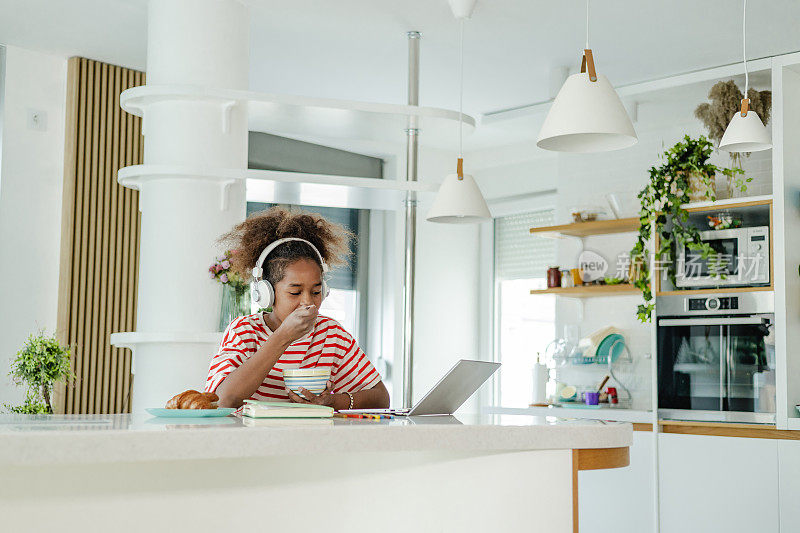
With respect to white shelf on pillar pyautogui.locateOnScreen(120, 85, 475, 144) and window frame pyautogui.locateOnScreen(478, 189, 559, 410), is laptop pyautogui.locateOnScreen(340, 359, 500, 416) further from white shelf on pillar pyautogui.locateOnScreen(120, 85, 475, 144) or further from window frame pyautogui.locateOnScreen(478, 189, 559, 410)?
window frame pyautogui.locateOnScreen(478, 189, 559, 410)

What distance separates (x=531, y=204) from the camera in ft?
22.3

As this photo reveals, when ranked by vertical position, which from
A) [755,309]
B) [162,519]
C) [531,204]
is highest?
[531,204]

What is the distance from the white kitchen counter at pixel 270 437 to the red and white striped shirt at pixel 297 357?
18.2 inches

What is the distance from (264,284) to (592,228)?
265 cm

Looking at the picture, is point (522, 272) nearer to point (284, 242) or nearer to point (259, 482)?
point (284, 242)

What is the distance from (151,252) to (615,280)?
2.27 m

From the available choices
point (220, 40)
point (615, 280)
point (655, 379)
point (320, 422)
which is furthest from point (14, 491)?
point (615, 280)

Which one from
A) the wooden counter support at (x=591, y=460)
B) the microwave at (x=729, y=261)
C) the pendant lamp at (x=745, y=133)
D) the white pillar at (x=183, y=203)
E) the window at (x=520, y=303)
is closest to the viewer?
the wooden counter support at (x=591, y=460)

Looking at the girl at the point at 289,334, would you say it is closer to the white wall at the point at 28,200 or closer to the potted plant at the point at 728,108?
the potted plant at the point at 728,108

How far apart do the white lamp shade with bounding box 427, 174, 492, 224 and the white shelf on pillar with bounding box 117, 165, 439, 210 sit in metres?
0.29

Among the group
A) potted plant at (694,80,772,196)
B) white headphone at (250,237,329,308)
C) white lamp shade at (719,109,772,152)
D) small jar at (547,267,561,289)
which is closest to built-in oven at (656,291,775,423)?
potted plant at (694,80,772,196)

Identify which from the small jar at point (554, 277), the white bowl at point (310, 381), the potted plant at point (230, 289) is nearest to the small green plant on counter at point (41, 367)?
the potted plant at point (230, 289)

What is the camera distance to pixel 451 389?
7.13ft

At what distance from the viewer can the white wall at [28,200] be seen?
4762 mm
